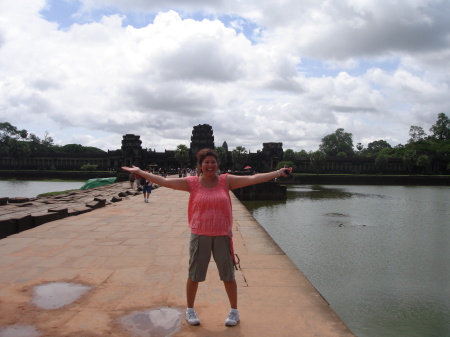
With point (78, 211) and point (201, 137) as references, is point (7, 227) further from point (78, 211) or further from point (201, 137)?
point (201, 137)

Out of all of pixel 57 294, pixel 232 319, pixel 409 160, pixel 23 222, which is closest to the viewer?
pixel 232 319

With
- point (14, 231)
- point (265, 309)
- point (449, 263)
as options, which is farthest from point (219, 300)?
point (449, 263)

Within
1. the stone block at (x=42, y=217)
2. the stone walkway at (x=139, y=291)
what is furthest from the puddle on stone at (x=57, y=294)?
the stone block at (x=42, y=217)

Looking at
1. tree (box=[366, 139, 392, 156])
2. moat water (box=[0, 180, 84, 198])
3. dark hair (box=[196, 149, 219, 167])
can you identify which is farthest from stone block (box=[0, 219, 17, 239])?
tree (box=[366, 139, 392, 156])

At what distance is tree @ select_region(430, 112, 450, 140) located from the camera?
80.6 metres

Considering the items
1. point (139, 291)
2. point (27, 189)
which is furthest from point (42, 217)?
point (27, 189)

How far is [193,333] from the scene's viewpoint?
113 inches

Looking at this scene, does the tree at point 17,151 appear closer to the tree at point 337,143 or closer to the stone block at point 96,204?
the stone block at point 96,204

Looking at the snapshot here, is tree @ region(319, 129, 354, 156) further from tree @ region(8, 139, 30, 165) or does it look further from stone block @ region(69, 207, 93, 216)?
stone block @ region(69, 207, 93, 216)

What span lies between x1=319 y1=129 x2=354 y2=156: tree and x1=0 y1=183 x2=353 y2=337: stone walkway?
4136 inches

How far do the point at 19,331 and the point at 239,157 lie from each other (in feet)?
225

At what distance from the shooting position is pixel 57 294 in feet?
12.1

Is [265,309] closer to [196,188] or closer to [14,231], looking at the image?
[196,188]

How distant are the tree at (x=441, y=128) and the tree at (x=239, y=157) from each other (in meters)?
41.4
